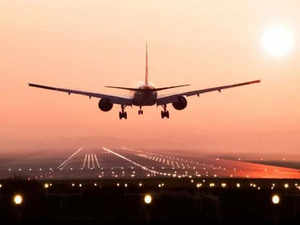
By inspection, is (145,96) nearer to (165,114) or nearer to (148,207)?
(165,114)

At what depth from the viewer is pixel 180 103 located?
12062 centimetres

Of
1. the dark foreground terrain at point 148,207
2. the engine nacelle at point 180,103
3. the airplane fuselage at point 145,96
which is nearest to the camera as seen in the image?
the dark foreground terrain at point 148,207

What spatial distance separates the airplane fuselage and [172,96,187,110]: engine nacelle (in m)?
3.82

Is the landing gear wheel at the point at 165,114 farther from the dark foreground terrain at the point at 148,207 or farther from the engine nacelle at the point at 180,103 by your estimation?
the dark foreground terrain at the point at 148,207

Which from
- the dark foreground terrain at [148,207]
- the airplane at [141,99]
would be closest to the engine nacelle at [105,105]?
the airplane at [141,99]

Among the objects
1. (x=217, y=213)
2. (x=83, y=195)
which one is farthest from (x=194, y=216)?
(x=83, y=195)

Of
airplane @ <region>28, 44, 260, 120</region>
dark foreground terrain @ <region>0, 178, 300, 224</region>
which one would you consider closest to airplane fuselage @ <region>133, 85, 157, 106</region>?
airplane @ <region>28, 44, 260, 120</region>

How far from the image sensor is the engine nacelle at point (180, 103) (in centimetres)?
12038

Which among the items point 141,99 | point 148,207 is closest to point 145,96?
point 141,99

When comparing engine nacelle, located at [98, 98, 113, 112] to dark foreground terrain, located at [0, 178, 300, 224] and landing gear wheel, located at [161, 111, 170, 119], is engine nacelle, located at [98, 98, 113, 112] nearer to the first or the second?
landing gear wheel, located at [161, 111, 170, 119]

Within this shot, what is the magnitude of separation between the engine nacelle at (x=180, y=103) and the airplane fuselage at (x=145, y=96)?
3.82 m

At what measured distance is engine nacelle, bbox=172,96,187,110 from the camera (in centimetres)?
12038

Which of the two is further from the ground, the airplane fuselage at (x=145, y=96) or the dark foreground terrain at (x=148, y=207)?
the airplane fuselage at (x=145, y=96)

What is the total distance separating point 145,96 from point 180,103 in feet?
20.3
